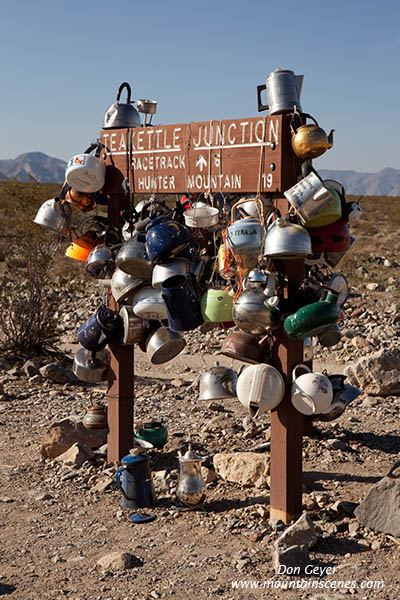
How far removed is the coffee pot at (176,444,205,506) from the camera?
14.5 ft

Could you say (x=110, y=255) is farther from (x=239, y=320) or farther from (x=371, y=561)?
(x=371, y=561)

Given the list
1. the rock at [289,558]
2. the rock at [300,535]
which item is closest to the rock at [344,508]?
the rock at [300,535]

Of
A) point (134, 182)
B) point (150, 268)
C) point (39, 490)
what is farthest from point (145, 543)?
point (134, 182)

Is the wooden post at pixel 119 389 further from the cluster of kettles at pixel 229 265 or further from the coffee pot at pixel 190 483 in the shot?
the coffee pot at pixel 190 483

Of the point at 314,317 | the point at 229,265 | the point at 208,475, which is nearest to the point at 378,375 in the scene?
the point at 208,475

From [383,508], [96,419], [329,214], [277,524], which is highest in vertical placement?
[329,214]

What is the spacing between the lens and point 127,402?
17.1ft

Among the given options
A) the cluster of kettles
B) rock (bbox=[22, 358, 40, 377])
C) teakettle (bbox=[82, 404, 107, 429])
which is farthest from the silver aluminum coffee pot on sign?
rock (bbox=[22, 358, 40, 377])

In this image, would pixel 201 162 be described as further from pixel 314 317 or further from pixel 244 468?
pixel 244 468

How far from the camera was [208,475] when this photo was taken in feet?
16.0

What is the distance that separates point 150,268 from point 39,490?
1764 millimetres

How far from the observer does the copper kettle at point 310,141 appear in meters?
3.70

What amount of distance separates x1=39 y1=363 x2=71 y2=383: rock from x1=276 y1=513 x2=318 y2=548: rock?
4.66 metres

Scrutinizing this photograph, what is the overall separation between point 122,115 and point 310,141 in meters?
1.91
